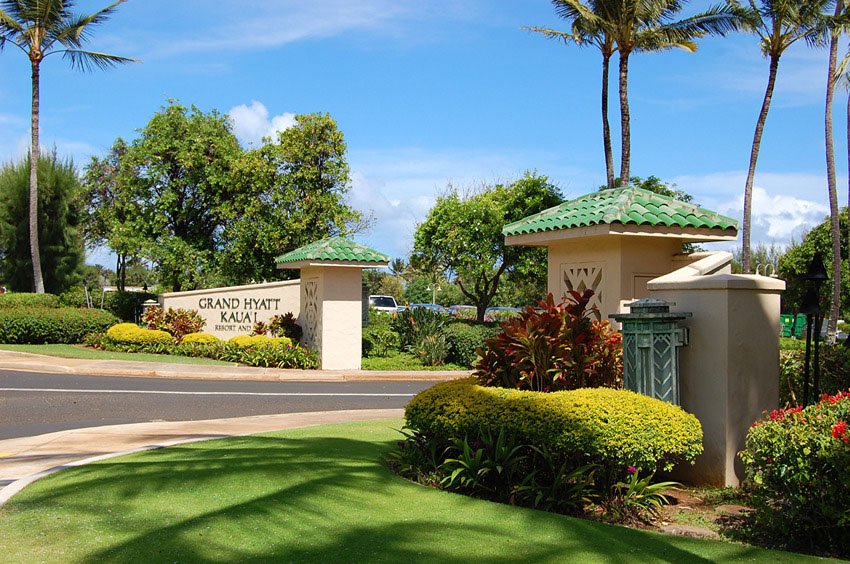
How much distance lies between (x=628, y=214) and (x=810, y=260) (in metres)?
42.9

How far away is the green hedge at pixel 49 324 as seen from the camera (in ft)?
80.3

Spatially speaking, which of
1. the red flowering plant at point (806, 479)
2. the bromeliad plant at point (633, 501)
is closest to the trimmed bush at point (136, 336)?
the bromeliad plant at point (633, 501)

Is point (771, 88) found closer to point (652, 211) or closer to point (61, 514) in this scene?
point (652, 211)

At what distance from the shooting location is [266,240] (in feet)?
96.0

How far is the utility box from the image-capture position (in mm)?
7656

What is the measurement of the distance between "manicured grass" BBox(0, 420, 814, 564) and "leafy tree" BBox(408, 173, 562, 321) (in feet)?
72.8

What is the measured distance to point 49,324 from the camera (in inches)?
982

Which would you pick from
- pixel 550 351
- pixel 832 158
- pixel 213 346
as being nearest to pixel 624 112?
pixel 832 158

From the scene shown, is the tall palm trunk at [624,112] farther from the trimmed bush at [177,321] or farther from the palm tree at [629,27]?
the trimmed bush at [177,321]

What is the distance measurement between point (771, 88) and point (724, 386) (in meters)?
24.3

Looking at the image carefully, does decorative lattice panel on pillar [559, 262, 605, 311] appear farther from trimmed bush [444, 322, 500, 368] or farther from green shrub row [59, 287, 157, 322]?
green shrub row [59, 287, 157, 322]

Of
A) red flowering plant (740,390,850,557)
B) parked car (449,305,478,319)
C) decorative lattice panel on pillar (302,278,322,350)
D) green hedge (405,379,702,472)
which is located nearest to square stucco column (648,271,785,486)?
green hedge (405,379,702,472)

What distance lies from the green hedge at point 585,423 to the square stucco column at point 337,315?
1413 centimetres

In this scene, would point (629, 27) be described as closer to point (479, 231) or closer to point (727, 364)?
point (479, 231)
